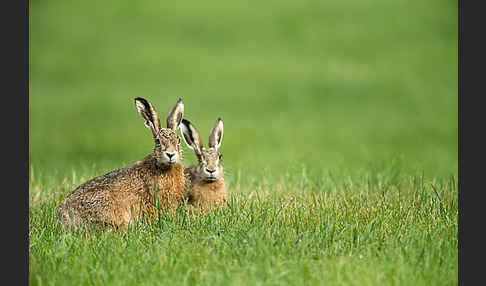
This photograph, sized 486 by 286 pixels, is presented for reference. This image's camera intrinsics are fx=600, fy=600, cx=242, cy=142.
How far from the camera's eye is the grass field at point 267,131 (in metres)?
5.53

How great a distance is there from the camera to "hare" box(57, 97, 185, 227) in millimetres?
6496

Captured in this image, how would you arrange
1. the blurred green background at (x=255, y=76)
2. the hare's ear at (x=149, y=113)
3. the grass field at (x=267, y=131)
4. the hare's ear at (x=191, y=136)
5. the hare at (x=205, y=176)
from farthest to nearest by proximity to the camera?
the blurred green background at (x=255, y=76)
the hare's ear at (x=191, y=136)
the hare at (x=205, y=176)
the hare's ear at (x=149, y=113)
the grass field at (x=267, y=131)

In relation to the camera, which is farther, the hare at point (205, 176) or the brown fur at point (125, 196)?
the hare at point (205, 176)

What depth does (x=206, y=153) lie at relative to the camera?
7.24 metres

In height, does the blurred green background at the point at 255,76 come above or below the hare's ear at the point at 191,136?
above

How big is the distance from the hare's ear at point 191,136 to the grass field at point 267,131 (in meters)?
0.49

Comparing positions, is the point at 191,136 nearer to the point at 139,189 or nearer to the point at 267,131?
the point at 139,189

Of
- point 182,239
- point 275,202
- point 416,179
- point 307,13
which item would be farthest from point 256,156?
point 307,13

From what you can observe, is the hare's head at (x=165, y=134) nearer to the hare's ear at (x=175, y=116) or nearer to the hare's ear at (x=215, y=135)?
the hare's ear at (x=175, y=116)

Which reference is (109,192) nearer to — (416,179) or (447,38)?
(416,179)

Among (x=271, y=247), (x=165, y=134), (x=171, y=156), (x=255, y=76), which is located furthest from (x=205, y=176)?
(x=255, y=76)

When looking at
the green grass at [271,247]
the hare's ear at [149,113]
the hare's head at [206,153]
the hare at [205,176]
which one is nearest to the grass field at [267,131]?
the green grass at [271,247]

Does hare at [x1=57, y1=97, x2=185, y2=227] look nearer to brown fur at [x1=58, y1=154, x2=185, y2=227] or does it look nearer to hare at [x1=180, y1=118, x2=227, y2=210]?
brown fur at [x1=58, y1=154, x2=185, y2=227]

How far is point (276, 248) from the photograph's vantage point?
5613mm
